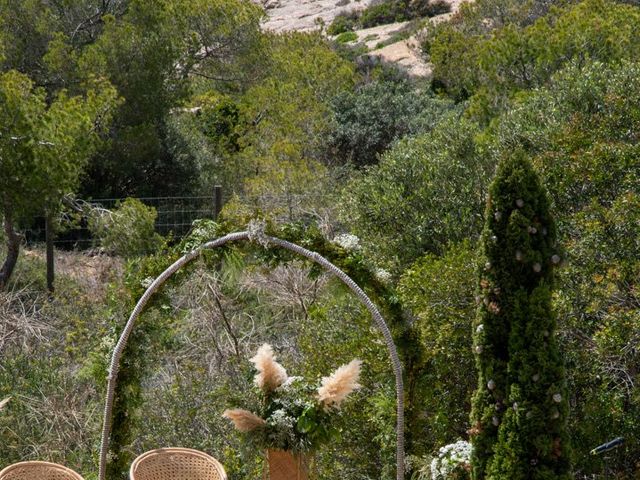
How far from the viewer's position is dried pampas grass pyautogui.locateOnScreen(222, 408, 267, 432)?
14.8ft

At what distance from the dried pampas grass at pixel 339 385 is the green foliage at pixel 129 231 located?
511 centimetres

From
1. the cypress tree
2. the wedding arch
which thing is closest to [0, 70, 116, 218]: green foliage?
the wedding arch

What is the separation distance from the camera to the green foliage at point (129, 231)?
947cm

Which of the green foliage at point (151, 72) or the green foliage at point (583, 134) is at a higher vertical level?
the green foliage at point (583, 134)

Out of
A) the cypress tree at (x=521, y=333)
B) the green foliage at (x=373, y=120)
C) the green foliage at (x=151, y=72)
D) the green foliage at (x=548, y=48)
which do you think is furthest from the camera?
the green foliage at (x=373, y=120)

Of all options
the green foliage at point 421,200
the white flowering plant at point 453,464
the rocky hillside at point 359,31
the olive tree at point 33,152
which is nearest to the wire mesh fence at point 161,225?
the olive tree at point 33,152

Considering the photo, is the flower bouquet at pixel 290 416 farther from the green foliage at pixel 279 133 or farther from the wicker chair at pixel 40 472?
the green foliage at pixel 279 133

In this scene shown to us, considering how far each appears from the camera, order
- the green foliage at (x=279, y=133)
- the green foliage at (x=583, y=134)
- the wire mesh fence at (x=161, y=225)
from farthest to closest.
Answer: the green foliage at (x=279, y=133) → the wire mesh fence at (x=161, y=225) → the green foliage at (x=583, y=134)

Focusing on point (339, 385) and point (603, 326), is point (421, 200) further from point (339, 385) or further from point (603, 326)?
point (339, 385)

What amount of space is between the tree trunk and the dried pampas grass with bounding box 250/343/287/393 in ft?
16.0

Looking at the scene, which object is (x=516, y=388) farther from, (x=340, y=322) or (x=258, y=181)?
(x=258, y=181)

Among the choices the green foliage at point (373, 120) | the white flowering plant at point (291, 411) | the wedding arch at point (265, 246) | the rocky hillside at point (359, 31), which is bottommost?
the rocky hillside at point (359, 31)

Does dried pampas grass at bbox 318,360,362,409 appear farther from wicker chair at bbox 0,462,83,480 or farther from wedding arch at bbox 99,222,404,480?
wicker chair at bbox 0,462,83,480

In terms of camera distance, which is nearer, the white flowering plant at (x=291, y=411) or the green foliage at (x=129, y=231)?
the white flowering plant at (x=291, y=411)
